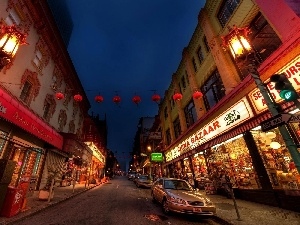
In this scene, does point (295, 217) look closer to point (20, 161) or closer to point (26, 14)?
point (20, 161)

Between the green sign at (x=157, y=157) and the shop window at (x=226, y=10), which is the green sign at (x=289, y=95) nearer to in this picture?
the shop window at (x=226, y=10)

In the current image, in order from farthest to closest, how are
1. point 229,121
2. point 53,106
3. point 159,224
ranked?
point 53,106 < point 229,121 < point 159,224

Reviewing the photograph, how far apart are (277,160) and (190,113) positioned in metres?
11.5

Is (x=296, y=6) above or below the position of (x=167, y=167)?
above

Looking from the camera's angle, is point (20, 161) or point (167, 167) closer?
point (20, 161)

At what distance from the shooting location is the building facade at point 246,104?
26.6 ft

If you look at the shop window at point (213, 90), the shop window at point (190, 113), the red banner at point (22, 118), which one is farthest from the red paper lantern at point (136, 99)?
the shop window at point (190, 113)

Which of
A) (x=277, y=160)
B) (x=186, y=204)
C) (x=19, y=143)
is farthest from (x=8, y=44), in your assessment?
(x=277, y=160)

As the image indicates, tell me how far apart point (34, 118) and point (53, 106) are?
5967 mm

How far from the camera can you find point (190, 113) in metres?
20.6

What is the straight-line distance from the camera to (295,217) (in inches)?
282

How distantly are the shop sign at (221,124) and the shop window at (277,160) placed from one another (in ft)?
4.22

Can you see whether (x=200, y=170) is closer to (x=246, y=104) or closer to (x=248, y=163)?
(x=248, y=163)

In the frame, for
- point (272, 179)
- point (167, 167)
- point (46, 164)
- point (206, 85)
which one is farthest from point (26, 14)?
point (167, 167)
